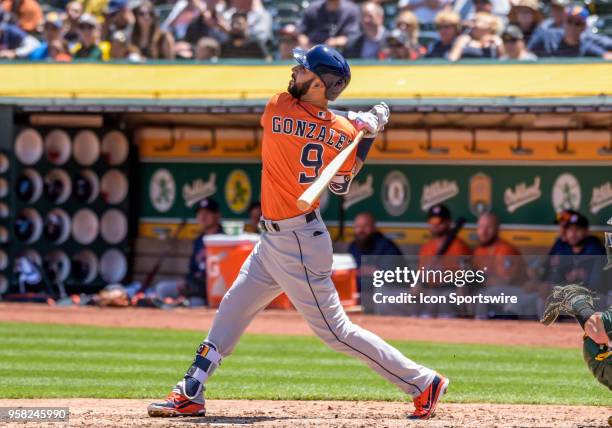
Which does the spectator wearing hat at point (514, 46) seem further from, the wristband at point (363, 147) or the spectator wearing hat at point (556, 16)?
the wristband at point (363, 147)

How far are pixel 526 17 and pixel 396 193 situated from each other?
252 cm

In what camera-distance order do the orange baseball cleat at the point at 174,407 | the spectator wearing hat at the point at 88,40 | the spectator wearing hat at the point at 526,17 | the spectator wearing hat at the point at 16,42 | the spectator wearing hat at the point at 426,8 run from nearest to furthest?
the orange baseball cleat at the point at 174,407
the spectator wearing hat at the point at 526,17
the spectator wearing hat at the point at 426,8
the spectator wearing hat at the point at 88,40
the spectator wearing hat at the point at 16,42

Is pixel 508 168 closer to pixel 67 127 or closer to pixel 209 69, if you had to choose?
pixel 209 69

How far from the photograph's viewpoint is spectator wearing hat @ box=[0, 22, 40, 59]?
48.3ft

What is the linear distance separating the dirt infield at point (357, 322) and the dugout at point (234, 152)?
1.31 metres

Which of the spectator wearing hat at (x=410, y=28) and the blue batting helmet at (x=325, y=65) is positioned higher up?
the blue batting helmet at (x=325, y=65)

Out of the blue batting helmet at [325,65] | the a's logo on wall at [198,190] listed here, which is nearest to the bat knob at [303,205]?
the blue batting helmet at [325,65]

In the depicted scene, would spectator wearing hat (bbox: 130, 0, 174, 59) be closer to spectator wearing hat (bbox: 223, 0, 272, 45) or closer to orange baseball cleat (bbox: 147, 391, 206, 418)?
spectator wearing hat (bbox: 223, 0, 272, 45)

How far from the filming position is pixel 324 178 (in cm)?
561

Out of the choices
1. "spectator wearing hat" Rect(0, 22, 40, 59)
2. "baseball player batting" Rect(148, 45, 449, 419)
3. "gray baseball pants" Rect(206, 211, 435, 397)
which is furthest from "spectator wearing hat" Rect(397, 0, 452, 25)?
"gray baseball pants" Rect(206, 211, 435, 397)

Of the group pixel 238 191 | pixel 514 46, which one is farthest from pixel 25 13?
pixel 514 46

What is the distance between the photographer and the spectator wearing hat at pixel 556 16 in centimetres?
1275

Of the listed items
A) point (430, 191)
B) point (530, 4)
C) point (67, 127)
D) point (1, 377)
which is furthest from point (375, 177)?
point (1, 377)

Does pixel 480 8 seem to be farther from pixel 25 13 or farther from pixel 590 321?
pixel 590 321
